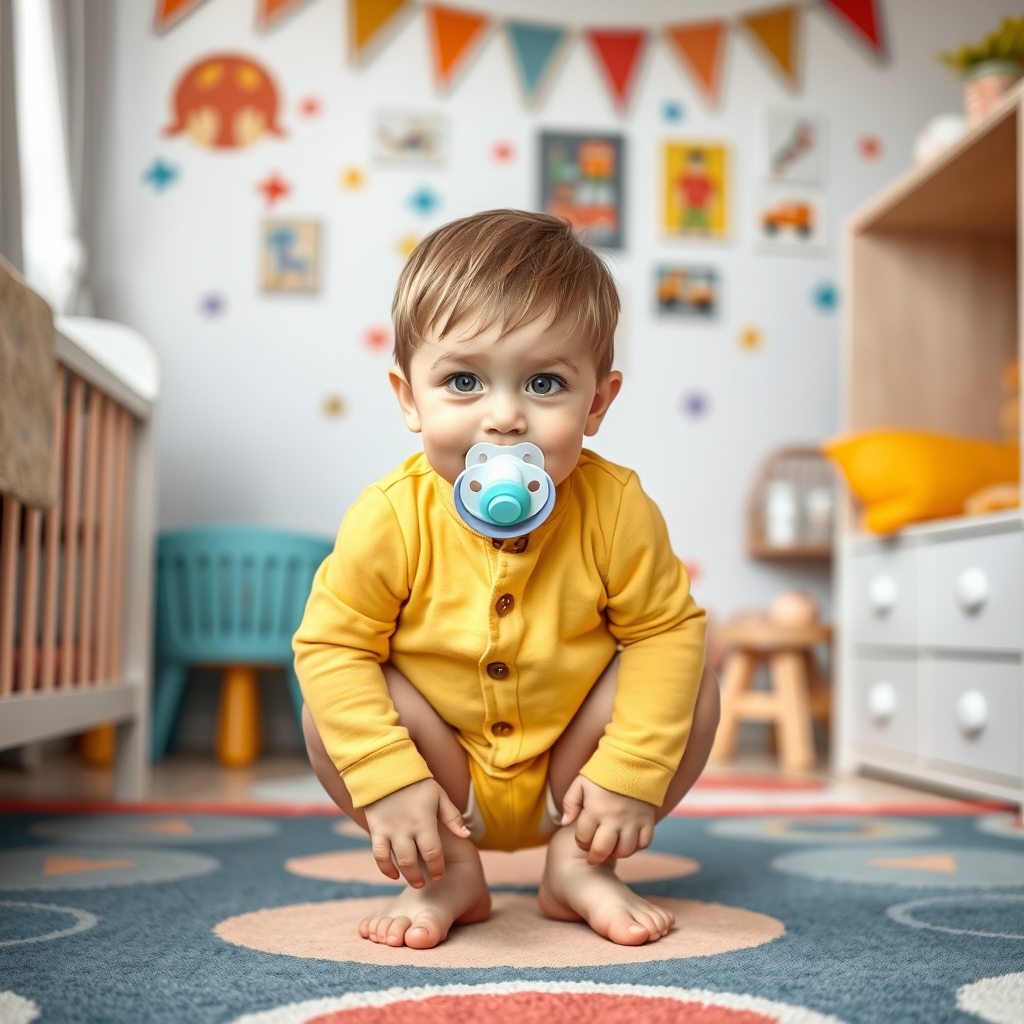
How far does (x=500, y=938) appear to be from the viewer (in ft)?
2.49

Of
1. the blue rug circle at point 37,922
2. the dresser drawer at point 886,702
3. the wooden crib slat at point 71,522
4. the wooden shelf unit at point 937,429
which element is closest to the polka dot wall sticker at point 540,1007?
the blue rug circle at point 37,922

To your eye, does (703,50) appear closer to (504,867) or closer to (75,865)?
(504,867)

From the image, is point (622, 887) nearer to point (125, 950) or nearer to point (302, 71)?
point (125, 950)

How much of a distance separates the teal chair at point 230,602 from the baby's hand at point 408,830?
1.31 m

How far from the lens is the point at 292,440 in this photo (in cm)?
239

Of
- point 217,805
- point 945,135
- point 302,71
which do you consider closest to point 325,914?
point 217,805

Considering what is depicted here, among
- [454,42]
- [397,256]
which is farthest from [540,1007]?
[454,42]

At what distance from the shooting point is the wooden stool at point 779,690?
6.68 feet

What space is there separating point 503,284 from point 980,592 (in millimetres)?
1069

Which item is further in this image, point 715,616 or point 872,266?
point 715,616

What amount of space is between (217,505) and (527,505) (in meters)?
1.77

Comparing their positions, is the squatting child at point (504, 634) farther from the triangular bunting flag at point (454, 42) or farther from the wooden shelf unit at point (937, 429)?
the triangular bunting flag at point (454, 42)

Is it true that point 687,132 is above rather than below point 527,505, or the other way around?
above

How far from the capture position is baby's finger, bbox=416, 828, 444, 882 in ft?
2.37
